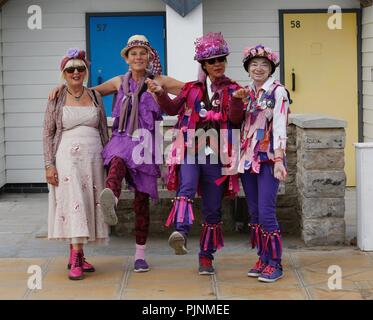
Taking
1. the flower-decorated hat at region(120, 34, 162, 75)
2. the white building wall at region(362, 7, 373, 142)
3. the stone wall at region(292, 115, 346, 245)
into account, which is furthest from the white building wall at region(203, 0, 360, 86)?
the flower-decorated hat at region(120, 34, 162, 75)

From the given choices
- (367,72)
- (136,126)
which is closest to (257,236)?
(136,126)

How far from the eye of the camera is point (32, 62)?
369 inches

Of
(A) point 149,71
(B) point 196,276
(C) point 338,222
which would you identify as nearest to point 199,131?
(A) point 149,71

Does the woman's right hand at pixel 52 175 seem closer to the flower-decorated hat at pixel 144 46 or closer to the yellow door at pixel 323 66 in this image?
the flower-decorated hat at pixel 144 46

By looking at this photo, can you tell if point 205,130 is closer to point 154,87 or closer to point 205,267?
point 154,87

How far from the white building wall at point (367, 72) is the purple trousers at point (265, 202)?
3.91 metres

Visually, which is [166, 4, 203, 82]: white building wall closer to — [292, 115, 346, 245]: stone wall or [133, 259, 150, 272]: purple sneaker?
[292, 115, 346, 245]: stone wall

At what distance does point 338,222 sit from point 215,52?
1.95 metres

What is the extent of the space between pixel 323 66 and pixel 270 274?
4463 mm

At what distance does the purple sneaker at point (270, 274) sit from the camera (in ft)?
17.9

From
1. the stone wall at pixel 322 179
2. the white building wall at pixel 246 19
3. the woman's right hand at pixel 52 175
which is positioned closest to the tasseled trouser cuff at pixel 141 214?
the woman's right hand at pixel 52 175
